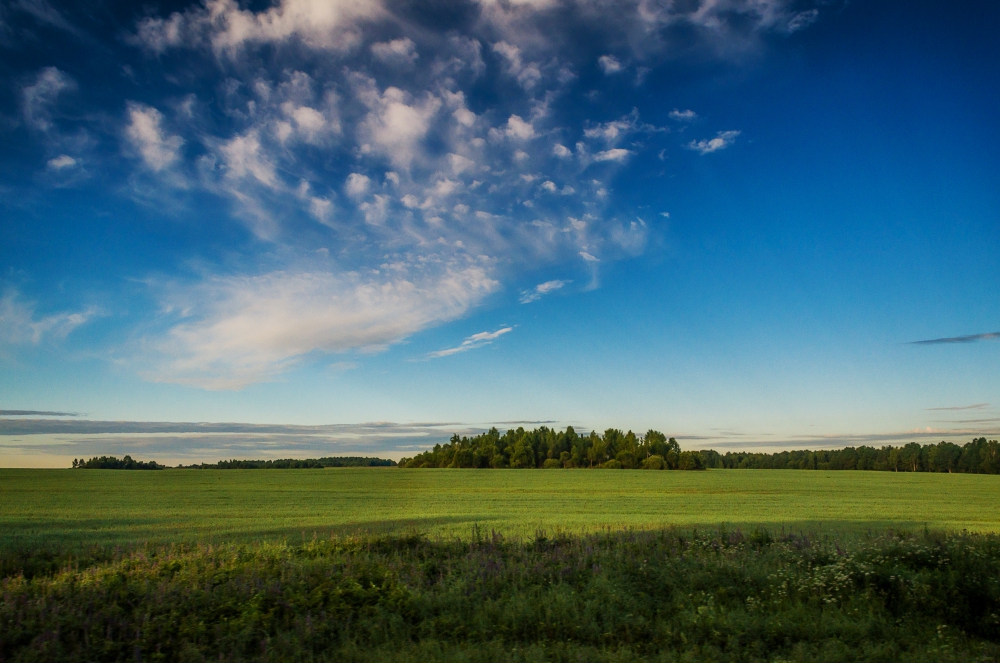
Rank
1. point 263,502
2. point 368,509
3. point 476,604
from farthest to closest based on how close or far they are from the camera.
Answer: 1. point 263,502
2. point 368,509
3. point 476,604

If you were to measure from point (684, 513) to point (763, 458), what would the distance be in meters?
133

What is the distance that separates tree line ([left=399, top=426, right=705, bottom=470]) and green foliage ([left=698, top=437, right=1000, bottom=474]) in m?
9.10

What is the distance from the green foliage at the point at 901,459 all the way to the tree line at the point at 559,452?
910 cm

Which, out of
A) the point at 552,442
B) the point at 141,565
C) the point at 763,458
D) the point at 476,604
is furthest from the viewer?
the point at 763,458

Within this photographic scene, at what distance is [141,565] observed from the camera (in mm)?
11422

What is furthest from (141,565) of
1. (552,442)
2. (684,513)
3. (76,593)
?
(552,442)

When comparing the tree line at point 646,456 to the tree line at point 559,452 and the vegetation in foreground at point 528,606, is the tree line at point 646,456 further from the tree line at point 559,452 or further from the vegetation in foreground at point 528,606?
the vegetation in foreground at point 528,606

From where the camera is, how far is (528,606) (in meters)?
8.81

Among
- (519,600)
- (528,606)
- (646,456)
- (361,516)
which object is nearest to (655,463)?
(646,456)

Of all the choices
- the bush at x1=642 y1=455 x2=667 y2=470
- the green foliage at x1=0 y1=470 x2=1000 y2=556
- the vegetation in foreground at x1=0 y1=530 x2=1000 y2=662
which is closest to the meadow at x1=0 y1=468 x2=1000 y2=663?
the vegetation in foreground at x1=0 y1=530 x2=1000 y2=662

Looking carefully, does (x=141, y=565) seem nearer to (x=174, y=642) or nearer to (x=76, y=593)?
(x=76, y=593)

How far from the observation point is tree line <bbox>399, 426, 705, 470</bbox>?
119750 millimetres

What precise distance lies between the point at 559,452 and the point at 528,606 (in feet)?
423

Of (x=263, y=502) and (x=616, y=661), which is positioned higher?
(x=616, y=661)
